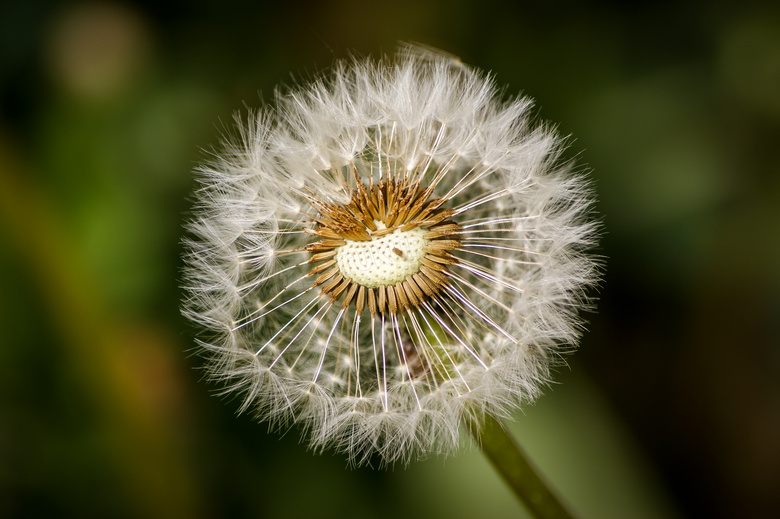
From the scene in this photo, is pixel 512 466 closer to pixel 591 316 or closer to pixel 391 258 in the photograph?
pixel 391 258

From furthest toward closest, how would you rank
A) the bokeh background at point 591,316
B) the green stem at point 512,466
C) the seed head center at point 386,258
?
the bokeh background at point 591,316
the seed head center at point 386,258
the green stem at point 512,466

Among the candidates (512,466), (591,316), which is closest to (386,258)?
(512,466)

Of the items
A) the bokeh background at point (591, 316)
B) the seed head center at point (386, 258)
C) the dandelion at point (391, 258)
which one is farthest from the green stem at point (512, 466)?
the bokeh background at point (591, 316)

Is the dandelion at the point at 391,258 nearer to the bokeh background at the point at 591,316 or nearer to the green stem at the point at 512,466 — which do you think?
the green stem at the point at 512,466

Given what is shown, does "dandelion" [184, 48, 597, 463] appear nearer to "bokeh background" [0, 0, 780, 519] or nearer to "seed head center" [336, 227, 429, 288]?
"seed head center" [336, 227, 429, 288]
